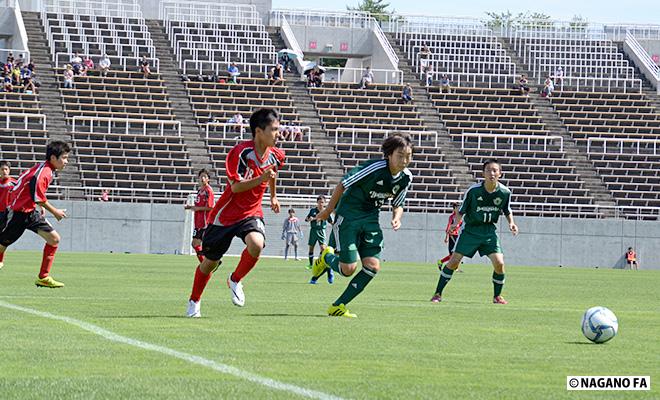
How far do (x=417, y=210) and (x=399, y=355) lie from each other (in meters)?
37.8

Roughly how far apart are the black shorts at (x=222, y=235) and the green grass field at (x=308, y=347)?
68 cm

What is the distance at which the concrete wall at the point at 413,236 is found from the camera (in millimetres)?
44188

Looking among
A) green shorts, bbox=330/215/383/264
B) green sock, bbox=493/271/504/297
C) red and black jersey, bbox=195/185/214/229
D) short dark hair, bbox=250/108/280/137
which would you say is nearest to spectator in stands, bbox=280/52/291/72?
red and black jersey, bbox=195/185/214/229

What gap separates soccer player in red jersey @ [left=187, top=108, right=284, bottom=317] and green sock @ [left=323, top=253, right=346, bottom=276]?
1.03 meters

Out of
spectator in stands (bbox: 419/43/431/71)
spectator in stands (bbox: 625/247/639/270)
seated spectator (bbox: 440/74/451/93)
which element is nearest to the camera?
spectator in stands (bbox: 625/247/639/270)

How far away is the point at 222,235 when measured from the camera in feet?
41.6

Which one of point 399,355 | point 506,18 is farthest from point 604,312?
point 506,18

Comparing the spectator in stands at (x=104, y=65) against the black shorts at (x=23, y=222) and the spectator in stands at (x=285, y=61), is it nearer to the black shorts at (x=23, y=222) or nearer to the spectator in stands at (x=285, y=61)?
the spectator in stands at (x=285, y=61)

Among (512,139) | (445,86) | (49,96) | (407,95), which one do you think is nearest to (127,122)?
(49,96)

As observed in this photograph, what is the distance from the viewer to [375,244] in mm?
13422

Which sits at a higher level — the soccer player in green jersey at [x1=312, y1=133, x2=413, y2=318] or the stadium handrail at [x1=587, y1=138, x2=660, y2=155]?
the stadium handrail at [x1=587, y1=138, x2=660, y2=155]

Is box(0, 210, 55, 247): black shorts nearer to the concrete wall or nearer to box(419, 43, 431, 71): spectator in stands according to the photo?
the concrete wall

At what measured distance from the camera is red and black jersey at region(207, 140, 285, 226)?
12508 mm

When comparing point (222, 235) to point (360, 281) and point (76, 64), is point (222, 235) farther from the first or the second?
point (76, 64)
